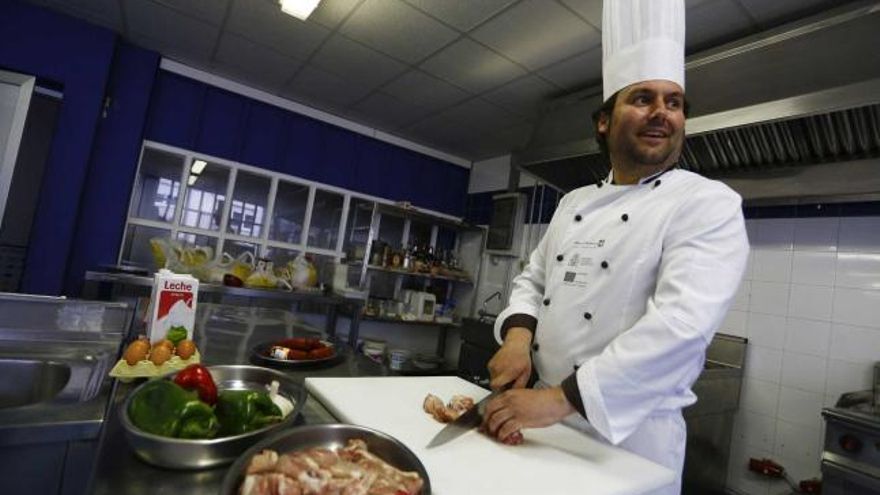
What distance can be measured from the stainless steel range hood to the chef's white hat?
88cm

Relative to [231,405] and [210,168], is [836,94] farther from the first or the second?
[210,168]

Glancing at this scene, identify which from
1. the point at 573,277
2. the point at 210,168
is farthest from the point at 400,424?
the point at 210,168

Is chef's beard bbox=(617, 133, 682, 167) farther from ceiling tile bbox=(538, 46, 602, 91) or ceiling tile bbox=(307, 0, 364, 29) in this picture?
ceiling tile bbox=(307, 0, 364, 29)

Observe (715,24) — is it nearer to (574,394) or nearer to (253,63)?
(574,394)

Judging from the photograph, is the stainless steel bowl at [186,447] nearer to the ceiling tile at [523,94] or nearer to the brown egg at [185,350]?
the brown egg at [185,350]

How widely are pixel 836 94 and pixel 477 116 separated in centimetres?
231

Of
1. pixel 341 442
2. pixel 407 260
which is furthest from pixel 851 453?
pixel 407 260

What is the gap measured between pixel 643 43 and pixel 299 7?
185 cm

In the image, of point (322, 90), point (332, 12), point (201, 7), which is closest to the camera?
point (332, 12)

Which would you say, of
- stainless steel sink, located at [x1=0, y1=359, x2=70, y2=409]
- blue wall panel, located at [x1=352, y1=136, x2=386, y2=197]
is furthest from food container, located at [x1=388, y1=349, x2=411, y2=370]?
stainless steel sink, located at [x1=0, y1=359, x2=70, y2=409]

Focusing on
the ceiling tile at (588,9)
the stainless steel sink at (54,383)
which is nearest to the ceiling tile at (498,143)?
the ceiling tile at (588,9)

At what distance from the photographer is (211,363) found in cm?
106

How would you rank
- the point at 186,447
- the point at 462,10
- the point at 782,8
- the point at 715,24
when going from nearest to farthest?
the point at 186,447, the point at 782,8, the point at 715,24, the point at 462,10

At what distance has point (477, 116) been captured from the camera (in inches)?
139
